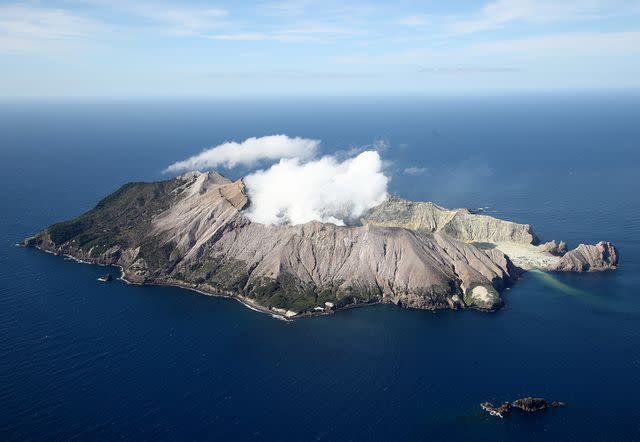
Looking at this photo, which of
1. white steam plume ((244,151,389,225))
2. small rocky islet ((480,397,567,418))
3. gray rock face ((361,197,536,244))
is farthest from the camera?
gray rock face ((361,197,536,244))

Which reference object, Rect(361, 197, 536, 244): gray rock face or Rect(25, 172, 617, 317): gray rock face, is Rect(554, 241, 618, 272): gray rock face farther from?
Rect(361, 197, 536, 244): gray rock face

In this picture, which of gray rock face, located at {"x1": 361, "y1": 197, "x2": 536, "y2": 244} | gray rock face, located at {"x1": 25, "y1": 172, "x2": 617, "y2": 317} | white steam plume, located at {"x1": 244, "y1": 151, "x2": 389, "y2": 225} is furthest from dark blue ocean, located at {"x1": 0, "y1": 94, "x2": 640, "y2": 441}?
white steam plume, located at {"x1": 244, "y1": 151, "x2": 389, "y2": 225}

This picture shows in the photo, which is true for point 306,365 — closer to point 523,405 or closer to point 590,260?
point 523,405

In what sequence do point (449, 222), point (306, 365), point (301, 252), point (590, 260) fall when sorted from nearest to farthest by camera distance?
point (306, 365), point (301, 252), point (590, 260), point (449, 222)

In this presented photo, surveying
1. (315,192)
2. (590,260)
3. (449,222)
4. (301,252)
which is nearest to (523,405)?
(301,252)

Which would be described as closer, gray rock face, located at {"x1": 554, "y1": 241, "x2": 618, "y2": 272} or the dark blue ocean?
the dark blue ocean

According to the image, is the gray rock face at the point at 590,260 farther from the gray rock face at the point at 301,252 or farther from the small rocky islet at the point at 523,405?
the small rocky islet at the point at 523,405
